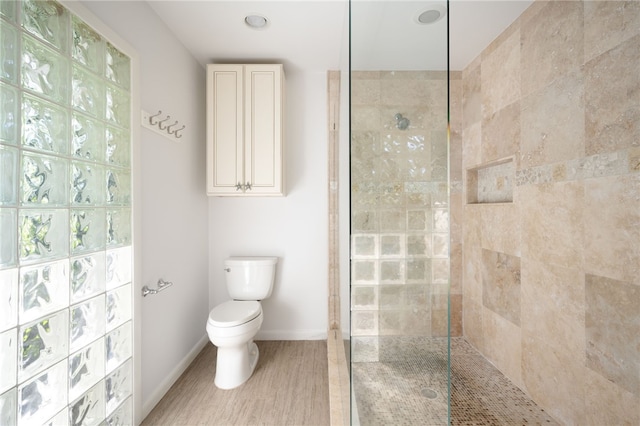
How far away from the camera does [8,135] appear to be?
0.91 m

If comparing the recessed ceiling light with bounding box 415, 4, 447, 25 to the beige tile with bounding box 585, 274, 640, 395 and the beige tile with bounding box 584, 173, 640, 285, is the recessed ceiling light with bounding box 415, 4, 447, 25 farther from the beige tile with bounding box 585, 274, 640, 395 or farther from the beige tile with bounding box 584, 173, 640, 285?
the beige tile with bounding box 585, 274, 640, 395

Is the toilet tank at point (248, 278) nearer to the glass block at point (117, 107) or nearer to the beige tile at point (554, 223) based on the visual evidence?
the glass block at point (117, 107)

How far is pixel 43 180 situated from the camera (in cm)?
102

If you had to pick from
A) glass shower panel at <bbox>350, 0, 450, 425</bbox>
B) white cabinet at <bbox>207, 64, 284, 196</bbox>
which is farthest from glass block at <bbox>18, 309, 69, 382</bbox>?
white cabinet at <bbox>207, 64, 284, 196</bbox>

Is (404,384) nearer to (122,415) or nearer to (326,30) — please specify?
(122,415)

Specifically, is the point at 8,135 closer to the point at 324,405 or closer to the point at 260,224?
the point at 260,224

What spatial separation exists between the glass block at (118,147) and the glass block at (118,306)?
0.64 m

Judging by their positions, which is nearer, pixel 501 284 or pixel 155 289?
pixel 155 289

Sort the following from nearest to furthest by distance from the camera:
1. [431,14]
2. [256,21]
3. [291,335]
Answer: [431,14] < [256,21] < [291,335]

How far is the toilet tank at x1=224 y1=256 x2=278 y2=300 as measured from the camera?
88.4 inches

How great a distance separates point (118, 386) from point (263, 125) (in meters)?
1.84

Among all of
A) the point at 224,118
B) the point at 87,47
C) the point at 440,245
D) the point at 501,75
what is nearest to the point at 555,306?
the point at 440,245

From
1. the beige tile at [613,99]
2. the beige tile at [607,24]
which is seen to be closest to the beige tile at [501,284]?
the beige tile at [613,99]

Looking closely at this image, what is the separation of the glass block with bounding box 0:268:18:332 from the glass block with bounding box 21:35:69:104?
64 centimetres
